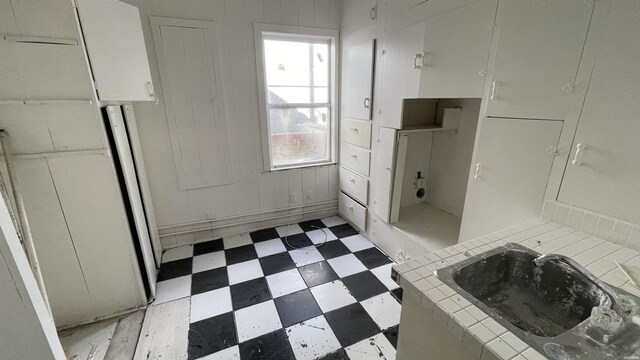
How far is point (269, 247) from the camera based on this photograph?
94.4 inches

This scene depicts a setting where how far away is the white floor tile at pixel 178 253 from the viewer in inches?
88.2

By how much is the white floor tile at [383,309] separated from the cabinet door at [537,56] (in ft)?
4.39

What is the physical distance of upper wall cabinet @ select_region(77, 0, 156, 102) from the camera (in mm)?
1333

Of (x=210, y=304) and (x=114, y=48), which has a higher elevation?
(x=114, y=48)

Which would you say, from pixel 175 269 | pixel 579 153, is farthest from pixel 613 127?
pixel 175 269

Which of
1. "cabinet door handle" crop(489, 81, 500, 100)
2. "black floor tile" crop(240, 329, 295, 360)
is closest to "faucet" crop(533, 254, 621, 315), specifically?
"cabinet door handle" crop(489, 81, 500, 100)

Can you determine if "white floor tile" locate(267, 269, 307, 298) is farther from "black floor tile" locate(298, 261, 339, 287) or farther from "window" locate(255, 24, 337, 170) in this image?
"window" locate(255, 24, 337, 170)

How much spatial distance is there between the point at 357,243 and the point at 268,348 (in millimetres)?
1278

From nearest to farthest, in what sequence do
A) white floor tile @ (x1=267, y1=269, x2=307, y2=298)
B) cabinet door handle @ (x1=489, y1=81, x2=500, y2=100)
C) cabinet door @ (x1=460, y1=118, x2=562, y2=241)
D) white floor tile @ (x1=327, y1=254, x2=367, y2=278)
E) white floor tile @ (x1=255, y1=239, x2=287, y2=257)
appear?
cabinet door @ (x1=460, y1=118, x2=562, y2=241) < cabinet door handle @ (x1=489, y1=81, x2=500, y2=100) < white floor tile @ (x1=267, y1=269, x2=307, y2=298) < white floor tile @ (x1=327, y1=254, x2=367, y2=278) < white floor tile @ (x1=255, y1=239, x2=287, y2=257)

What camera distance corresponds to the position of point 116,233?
5.00ft

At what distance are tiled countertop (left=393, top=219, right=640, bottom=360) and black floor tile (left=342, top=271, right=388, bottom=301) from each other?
103cm

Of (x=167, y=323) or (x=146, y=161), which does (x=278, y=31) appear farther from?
(x=167, y=323)

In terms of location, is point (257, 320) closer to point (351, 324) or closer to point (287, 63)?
point (351, 324)

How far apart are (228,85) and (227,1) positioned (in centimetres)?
66
